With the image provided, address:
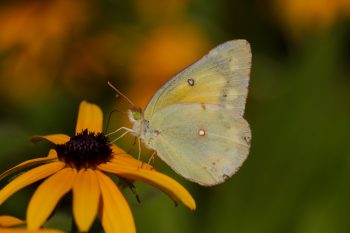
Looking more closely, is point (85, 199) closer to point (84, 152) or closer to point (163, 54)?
point (84, 152)

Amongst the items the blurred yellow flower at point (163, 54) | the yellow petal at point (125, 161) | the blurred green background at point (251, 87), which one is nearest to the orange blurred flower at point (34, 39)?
the blurred green background at point (251, 87)

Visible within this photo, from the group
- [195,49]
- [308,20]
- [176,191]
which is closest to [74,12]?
[195,49]

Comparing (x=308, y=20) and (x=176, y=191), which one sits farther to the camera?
(x=308, y=20)

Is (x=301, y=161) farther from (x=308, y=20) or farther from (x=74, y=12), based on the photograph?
(x=74, y=12)

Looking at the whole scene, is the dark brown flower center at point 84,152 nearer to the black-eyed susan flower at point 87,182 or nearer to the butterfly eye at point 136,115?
the black-eyed susan flower at point 87,182

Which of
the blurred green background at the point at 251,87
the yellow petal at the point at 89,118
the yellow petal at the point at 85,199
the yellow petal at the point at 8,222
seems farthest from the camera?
the blurred green background at the point at 251,87

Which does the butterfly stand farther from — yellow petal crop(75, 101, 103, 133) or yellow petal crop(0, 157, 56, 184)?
yellow petal crop(0, 157, 56, 184)

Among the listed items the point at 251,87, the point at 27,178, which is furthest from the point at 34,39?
the point at 27,178
